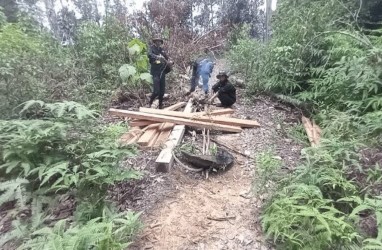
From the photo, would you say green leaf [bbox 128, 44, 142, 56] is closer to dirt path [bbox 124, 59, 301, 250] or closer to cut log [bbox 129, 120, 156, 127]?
cut log [bbox 129, 120, 156, 127]

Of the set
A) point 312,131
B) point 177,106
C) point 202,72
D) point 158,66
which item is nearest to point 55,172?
point 177,106

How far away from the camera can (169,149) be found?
15.9 ft

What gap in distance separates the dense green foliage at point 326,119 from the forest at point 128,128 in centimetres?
2

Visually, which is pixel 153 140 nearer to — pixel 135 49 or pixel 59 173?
pixel 59 173

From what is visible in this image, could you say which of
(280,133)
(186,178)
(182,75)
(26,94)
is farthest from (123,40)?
(186,178)

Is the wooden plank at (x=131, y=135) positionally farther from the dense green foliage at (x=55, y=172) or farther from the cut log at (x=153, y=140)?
the dense green foliage at (x=55, y=172)

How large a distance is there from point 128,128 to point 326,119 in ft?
13.5

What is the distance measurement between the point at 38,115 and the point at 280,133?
187 inches

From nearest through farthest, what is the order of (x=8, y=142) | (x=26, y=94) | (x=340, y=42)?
(x=8, y=142), (x=26, y=94), (x=340, y=42)

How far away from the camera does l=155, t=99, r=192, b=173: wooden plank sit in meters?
4.39

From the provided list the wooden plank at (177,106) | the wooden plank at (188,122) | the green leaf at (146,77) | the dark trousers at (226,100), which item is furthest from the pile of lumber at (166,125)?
the green leaf at (146,77)

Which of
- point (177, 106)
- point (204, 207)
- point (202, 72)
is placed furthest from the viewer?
point (202, 72)

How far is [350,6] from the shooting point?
920 cm

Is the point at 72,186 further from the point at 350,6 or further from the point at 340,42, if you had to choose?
the point at 350,6
